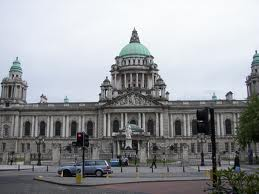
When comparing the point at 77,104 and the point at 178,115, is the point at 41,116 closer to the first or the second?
the point at 77,104

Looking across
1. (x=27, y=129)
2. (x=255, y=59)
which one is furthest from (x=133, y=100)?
(x=255, y=59)

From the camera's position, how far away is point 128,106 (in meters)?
85.5

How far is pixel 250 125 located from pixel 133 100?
44.5m

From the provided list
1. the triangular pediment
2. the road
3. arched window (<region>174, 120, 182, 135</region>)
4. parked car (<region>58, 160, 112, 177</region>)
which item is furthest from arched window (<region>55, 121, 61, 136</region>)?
the road

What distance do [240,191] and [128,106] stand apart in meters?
76.7

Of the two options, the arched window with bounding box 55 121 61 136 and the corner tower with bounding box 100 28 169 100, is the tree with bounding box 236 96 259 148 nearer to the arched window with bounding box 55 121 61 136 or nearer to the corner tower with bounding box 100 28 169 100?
the corner tower with bounding box 100 28 169 100

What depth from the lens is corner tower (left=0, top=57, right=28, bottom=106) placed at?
9094 cm

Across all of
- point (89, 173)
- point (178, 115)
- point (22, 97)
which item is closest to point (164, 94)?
point (178, 115)

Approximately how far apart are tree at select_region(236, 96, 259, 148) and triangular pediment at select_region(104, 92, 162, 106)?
131 ft

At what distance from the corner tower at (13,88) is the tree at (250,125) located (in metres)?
63.2

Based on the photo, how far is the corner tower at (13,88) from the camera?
298 ft

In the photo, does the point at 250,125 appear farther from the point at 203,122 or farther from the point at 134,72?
the point at 134,72

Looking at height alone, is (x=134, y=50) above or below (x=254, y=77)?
above

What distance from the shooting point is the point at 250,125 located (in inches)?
1730
